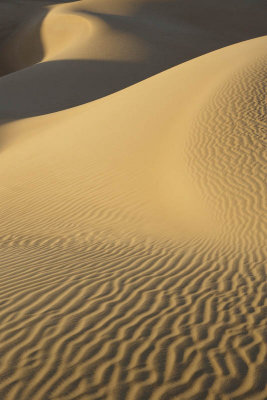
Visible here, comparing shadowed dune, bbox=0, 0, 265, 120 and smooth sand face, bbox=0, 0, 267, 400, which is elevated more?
shadowed dune, bbox=0, 0, 265, 120

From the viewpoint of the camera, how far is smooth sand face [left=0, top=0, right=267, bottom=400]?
387cm

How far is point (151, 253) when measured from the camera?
291 inches

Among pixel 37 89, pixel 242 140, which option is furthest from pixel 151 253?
pixel 37 89

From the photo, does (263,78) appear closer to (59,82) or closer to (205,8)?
(59,82)

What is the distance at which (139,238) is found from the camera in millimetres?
A: 8492

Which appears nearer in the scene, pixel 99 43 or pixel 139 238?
pixel 139 238

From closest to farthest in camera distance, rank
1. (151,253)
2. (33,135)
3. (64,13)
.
Answer: (151,253) → (33,135) → (64,13)

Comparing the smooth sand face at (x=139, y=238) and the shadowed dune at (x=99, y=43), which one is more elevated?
the shadowed dune at (x=99, y=43)

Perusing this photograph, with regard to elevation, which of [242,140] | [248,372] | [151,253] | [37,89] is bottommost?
[248,372]

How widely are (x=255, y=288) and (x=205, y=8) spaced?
37.8 metres

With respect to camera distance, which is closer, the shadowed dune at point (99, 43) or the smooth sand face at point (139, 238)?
the smooth sand face at point (139, 238)

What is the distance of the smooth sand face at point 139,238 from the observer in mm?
3867

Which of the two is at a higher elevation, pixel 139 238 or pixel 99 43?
pixel 99 43

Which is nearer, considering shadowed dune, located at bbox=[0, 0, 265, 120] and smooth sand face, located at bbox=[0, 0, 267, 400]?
smooth sand face, located at bbox=[0, 0, 267, 400]
